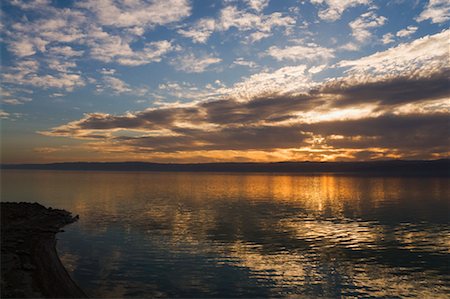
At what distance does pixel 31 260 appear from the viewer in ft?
117

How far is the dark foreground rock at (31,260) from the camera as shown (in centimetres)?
2753

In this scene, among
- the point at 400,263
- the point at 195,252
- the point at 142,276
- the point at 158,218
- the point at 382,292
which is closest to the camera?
the point at 382,292

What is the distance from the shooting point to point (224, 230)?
56844 millimetres

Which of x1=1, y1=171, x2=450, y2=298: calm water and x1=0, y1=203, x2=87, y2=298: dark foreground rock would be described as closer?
x1=0, y1=203, x2=87, y2=298: dark foreground rock

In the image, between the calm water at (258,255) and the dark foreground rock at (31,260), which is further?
the calm water at (258,255)

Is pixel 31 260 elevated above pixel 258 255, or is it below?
above

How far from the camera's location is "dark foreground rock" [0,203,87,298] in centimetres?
2753

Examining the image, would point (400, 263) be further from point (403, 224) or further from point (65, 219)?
point (65, 219)

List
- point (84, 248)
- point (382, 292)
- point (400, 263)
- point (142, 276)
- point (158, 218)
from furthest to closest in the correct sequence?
point (158, 218)
point (84, 248)
point (400, 263)
point (142, 276)
point (382, 292)

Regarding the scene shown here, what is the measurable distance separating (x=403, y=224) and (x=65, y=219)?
64024mm

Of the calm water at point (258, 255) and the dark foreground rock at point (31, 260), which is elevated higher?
the dark foreground rock at point (31, 260)

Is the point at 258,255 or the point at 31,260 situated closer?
the point at 31,260

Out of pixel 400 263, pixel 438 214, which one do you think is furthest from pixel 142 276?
pixel 438 214

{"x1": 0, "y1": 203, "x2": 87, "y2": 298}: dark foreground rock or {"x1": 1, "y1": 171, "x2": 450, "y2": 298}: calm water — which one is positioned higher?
{"x1": 0, "y1": 203, "x2": 87, "y2": 298}: dark foreground rock
